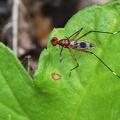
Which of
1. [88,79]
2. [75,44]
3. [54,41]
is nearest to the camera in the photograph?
[88,79]

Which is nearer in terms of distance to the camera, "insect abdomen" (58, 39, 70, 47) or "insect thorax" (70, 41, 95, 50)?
"insect thorax" (70, 41, 95, 50)

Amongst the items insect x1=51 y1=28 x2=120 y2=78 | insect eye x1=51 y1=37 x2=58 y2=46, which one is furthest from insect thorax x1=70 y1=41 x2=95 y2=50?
A: insect eye x1=51 y1=37 x2=58 y2=46

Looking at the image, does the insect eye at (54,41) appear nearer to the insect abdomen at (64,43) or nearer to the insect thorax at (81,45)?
the insect abdomen at (64,43)

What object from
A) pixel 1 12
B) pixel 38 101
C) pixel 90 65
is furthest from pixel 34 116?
pixel 1 12

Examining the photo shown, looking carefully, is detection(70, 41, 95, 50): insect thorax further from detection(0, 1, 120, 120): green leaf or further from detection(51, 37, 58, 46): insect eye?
detection(51, 37, 58, 46): insect eye

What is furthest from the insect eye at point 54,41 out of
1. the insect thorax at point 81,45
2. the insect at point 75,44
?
the insect thorax at point 81,45

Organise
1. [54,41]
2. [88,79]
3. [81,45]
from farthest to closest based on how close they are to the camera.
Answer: [81,45]
[54,41]
[88,79]

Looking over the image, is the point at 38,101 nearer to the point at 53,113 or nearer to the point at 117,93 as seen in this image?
the point at 53,113

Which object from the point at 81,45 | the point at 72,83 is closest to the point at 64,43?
the point at 81,45

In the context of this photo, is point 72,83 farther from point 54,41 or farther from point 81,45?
point 81,45

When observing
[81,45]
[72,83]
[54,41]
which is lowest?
[72,83]
